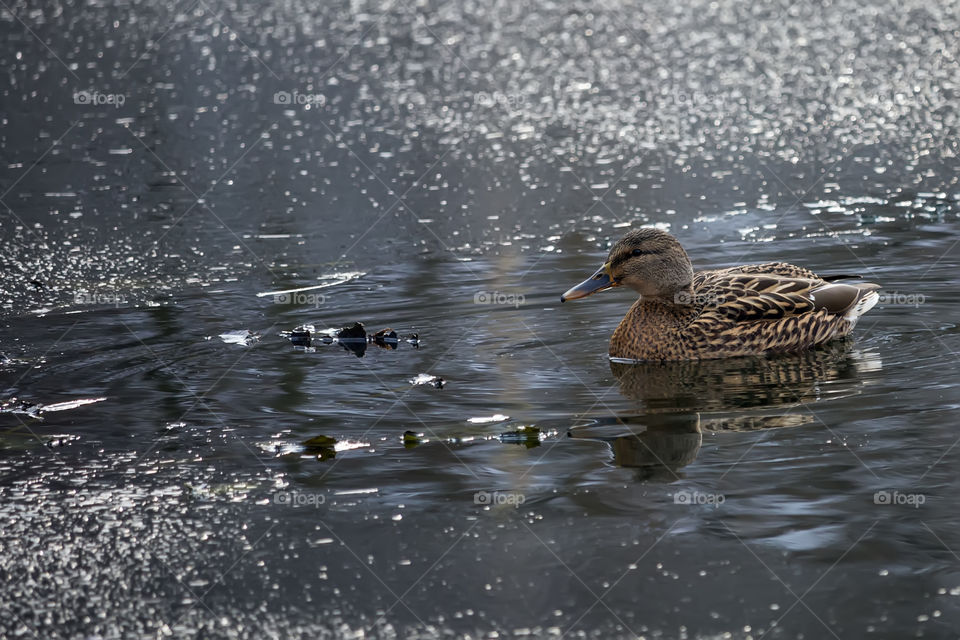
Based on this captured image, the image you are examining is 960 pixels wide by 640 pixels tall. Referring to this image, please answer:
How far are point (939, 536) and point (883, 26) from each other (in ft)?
51.8

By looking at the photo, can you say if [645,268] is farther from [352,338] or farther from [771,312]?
[352,338]

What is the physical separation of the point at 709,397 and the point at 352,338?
2367mm

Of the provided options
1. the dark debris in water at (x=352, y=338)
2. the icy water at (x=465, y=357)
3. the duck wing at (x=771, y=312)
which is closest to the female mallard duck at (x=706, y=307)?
the duck wing at (x=771, y=312)

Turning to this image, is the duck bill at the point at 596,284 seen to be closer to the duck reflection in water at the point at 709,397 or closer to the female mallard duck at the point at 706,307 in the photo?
the female mallard duck at the point at 706,307

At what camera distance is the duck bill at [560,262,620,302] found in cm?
788

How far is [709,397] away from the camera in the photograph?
6.79 meters

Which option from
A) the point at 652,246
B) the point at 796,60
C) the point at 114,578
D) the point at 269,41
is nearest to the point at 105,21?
the point at 269,41

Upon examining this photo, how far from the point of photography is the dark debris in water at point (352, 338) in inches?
311

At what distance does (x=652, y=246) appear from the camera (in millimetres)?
7789

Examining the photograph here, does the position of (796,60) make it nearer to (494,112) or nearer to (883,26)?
(883,26)

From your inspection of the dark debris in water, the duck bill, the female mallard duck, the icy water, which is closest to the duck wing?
the female mallard duck

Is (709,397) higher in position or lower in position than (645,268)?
lower

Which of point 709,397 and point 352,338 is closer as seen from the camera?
point 709,397

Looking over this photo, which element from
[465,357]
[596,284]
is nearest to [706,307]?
[596,284]
